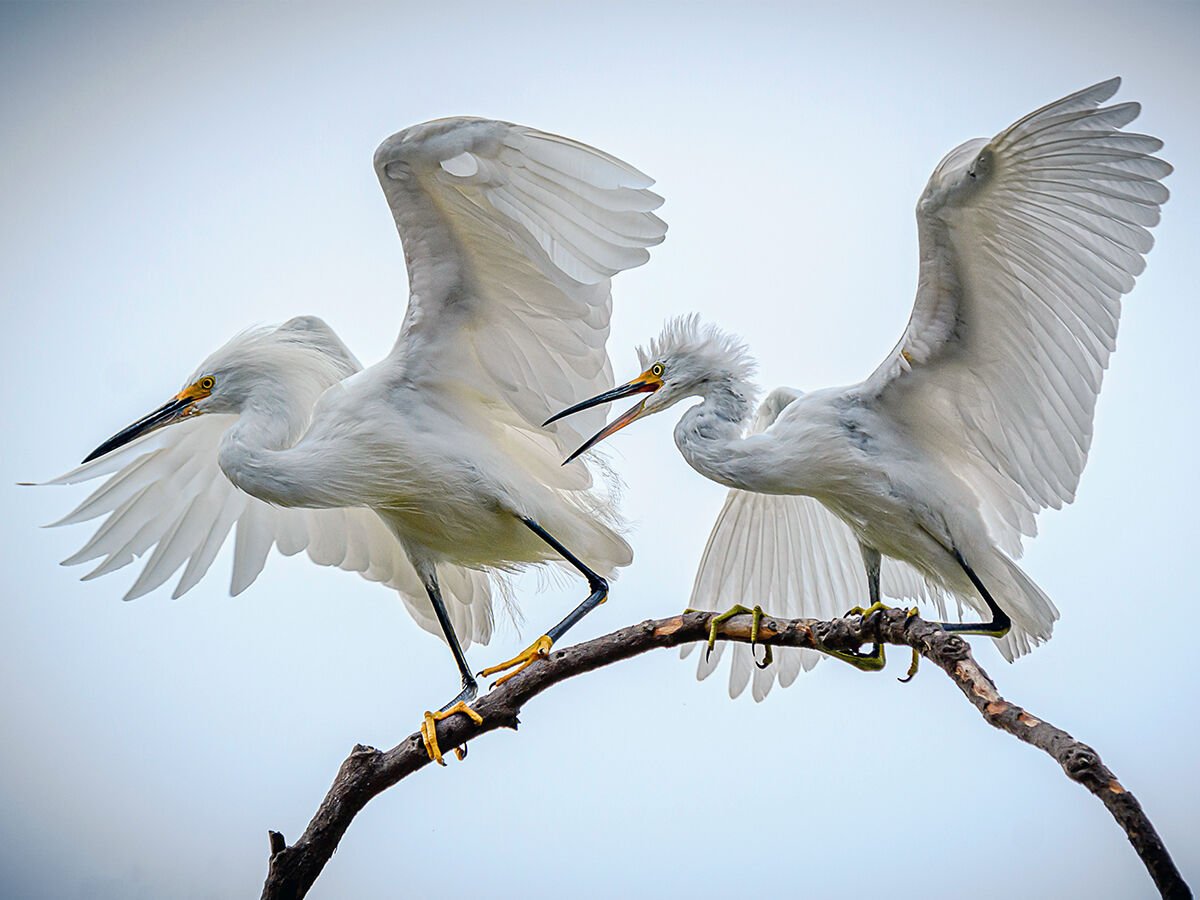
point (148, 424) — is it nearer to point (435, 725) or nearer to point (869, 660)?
point (435, 725)

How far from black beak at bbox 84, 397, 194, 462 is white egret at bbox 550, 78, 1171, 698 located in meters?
0.83

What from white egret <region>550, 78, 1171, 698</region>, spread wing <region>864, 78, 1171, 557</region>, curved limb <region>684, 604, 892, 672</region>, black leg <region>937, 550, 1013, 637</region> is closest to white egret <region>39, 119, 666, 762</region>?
white egret <region>550, 78, 1171, 698</region>

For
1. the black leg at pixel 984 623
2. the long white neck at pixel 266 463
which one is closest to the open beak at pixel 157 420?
the long white neck at pixel 266 463

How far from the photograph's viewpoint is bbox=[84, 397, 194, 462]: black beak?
8.84 ft

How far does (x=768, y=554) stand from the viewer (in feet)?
9.23

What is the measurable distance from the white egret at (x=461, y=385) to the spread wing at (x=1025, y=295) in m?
0.50

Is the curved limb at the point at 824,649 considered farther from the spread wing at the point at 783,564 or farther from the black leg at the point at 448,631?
the black leg at the point at 448,631

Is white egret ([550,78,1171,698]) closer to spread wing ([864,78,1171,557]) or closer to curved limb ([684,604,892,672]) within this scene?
spread wing ([864,78,1171,557])

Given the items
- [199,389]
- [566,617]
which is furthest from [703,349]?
[199,389]

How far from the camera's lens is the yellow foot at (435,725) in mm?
2210

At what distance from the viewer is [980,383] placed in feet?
7.73

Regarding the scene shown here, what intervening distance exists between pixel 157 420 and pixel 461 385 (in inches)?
25.6

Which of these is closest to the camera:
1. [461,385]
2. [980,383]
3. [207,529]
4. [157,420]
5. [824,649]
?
[824,649]

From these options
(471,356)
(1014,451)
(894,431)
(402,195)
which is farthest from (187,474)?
(1014,451)
